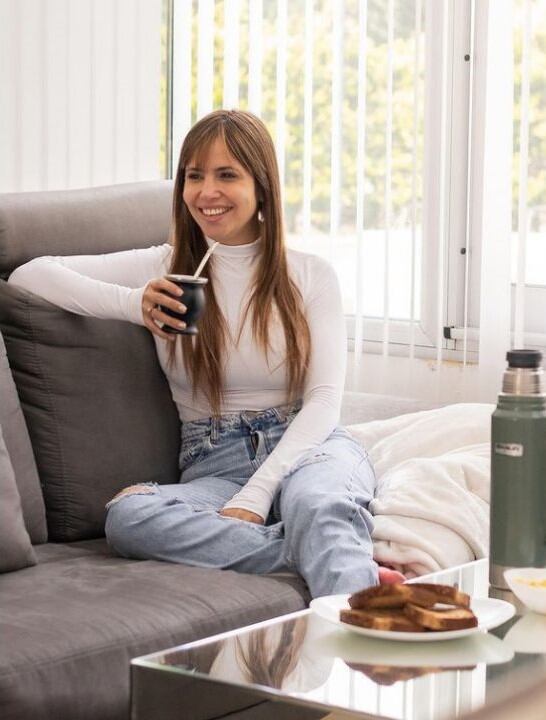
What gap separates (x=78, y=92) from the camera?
3500mm

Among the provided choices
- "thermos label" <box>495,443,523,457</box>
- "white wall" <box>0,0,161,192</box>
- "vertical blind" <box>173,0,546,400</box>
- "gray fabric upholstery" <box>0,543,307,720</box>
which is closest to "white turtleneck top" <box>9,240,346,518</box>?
"gray fabric upholstery" <box>0,543,307,720</box>

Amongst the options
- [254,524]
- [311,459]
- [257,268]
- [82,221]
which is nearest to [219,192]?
[257,268]

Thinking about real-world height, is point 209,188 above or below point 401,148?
below

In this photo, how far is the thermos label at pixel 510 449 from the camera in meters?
1.56

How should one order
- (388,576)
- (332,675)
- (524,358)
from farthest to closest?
(388,576) < (524,358) < (332,675)

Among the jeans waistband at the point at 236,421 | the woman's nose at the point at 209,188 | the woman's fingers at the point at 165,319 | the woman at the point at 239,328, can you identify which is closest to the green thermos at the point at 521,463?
the woman at the point at 239,328

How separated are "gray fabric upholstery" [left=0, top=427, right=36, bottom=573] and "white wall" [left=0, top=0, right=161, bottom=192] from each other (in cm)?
137

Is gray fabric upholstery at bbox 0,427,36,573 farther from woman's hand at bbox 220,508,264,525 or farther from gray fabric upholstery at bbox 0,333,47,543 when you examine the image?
woman's hand at bbox 220,508,264,525

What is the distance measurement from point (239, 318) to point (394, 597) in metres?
1.17

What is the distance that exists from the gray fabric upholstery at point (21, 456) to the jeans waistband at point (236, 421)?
1.08 ft

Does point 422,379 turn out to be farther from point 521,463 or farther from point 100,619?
point 521,463

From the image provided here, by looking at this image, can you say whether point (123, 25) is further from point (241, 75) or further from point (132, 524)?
point (132, 524)

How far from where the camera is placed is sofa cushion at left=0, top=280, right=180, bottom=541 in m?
2.39

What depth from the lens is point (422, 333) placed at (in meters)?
3.36
